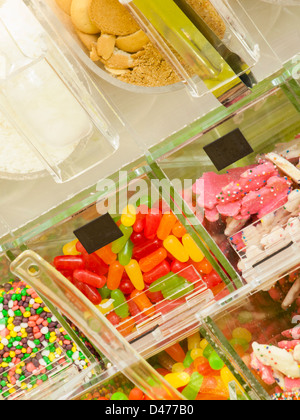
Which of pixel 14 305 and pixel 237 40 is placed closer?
pixel 237 40

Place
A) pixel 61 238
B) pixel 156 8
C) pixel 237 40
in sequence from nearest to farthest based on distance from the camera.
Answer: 1. pixel 156 8
2. pixel 237 40
3. pixel 61 238

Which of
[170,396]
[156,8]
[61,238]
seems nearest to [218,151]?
[156,8]

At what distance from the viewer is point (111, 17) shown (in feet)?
5.91

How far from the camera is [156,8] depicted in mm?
1678

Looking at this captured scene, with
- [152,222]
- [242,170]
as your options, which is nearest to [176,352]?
[152,222]

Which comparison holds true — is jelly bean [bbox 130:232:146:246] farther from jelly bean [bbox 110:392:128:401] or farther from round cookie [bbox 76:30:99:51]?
round cookie [bbox 76:30:99:51]

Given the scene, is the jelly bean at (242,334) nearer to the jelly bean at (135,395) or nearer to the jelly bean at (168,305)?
the jelly bean at (168,305)

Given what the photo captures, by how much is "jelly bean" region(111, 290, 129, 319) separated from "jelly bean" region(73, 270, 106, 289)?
0.21 feet

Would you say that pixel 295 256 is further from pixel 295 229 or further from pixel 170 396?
pixel 170 396

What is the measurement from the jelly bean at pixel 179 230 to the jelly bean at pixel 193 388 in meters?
0.49

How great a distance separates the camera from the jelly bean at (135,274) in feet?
6.18

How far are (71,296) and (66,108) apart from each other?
658 mm

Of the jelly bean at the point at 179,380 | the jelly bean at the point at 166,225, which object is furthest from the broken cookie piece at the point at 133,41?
the jelly bean at the point at 179,380

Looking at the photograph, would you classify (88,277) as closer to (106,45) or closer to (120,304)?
(120,304)
